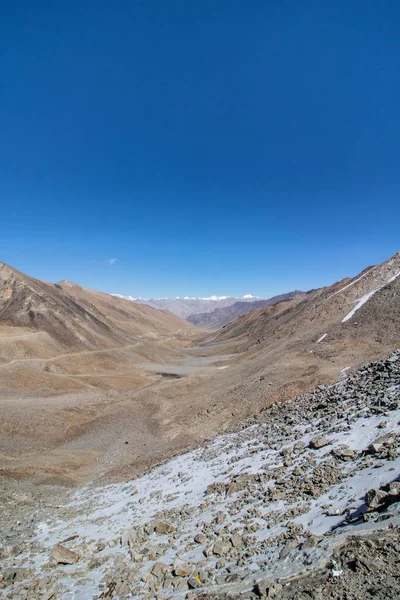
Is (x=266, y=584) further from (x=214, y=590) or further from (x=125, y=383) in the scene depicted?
(x=125, y=383)

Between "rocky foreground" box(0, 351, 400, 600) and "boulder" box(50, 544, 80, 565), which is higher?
"rocky foreground" box(0, 351, 400, 600)

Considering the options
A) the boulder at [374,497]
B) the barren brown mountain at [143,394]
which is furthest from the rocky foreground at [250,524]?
the barren brown mountain at [143,394]

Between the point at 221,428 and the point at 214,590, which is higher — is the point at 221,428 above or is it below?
below

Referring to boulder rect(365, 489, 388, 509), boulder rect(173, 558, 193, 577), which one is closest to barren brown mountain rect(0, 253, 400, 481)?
boulder rect(173, 558, 193, 577)

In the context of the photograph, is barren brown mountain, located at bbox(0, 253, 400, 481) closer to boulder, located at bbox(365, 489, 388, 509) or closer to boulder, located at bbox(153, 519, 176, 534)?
boulder, located at bbox(153, 519, 176, 534)

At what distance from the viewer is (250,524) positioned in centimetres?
736

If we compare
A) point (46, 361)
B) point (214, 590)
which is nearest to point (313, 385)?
point (214, 590)

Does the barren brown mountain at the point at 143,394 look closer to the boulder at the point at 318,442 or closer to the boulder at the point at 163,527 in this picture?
the boulder at the point at 163,527

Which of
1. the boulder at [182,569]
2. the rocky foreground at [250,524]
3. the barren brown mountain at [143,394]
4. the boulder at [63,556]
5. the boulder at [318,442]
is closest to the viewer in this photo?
the rocky foreground at [250,524]

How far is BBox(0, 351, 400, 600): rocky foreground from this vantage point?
16.6ft

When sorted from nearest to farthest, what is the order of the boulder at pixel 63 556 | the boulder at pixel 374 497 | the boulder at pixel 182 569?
the boulder at pixel 374 497 < the boulder at pixel 182 569 < the boulder at pixel 63 556

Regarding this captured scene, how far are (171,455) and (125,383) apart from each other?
84.6ft

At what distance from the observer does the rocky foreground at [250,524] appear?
505 centimetres

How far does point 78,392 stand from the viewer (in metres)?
34.9
